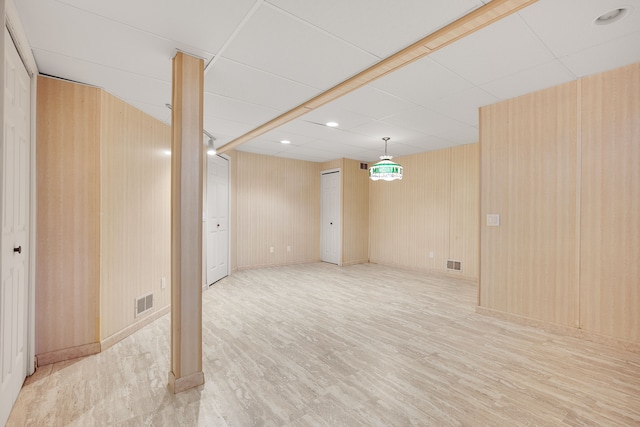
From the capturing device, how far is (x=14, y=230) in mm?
2039

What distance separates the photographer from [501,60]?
255cm

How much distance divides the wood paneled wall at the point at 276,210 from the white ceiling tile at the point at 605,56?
554 centimetres

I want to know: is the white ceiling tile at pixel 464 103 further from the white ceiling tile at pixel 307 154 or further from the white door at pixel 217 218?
the white door at pixel 217 218

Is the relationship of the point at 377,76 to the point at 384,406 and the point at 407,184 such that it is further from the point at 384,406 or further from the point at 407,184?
the point at 407,184

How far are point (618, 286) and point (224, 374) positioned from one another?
3.80 m

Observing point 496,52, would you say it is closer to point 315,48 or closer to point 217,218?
point 315,48

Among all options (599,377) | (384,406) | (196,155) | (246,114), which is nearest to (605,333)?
(599,377)

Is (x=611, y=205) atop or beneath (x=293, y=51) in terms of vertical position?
beneath

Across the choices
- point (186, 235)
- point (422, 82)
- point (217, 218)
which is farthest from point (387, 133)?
point (186, 235)

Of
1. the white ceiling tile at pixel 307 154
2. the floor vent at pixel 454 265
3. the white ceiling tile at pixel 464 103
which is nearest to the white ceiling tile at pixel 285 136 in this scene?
the white ceiling tile at pixel 307 154

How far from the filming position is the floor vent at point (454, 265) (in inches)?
233

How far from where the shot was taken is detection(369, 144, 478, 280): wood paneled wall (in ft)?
19.1

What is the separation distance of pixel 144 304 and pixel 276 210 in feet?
13.0

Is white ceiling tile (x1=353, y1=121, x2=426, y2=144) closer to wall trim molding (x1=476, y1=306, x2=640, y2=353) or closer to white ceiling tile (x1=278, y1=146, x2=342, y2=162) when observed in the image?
white ceiling tile (x1=278, y1=146, x2=342, y2=162)
